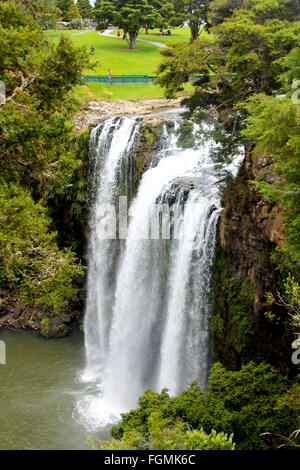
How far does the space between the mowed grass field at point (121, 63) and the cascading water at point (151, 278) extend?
4.41 metres

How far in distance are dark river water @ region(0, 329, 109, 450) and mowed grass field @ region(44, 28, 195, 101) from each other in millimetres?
12720

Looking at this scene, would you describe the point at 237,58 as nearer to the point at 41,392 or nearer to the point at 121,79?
the point at 41,392

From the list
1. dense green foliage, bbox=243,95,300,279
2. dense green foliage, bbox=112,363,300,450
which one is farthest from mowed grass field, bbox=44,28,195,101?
dense green foliage, bbox=112,363,300,450

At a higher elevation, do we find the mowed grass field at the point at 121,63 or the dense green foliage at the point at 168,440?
the mowed grass field at the point at 121,63

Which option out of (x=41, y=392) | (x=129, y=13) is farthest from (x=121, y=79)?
(x=41, y=392)

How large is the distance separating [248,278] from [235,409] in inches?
158

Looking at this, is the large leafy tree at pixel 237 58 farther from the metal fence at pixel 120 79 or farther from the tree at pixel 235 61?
the metal fence at pixel 120 79

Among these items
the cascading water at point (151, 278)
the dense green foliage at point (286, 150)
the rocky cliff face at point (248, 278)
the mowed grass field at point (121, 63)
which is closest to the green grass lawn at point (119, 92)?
the mowed grass field at point (121, 63)

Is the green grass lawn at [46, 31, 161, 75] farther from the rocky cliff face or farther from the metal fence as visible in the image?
the rocky cliff face

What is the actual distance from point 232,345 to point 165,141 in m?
10.1

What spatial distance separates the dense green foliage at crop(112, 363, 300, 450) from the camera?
400 inches

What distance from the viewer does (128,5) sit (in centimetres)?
3603

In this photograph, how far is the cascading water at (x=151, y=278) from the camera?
1509cm
